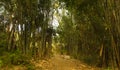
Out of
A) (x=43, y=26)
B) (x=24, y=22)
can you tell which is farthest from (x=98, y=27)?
(x=24, y=22)

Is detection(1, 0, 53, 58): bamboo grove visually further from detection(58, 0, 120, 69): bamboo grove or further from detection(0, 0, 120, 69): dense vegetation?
detection(58, 0, 120, 69): bamboo grove

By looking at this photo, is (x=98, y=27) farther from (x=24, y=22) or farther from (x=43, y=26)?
(x=24, y=22)

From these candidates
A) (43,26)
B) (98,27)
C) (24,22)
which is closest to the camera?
(24,22)

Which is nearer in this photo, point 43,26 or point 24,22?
point 24,22

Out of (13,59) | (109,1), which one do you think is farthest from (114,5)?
(13,59)

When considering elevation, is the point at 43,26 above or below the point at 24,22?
above

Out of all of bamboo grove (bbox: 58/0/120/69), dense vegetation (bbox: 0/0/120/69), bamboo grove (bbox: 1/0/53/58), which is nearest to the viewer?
bamboo grove (bbox: 58/0/120/69)

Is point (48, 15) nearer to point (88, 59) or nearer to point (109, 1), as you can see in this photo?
point (88, 59)

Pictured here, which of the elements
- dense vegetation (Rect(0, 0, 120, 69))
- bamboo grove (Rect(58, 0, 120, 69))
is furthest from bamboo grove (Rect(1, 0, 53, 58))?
bamboo grove (Rect(58, 0, 120, 69))

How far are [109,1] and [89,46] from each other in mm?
17994

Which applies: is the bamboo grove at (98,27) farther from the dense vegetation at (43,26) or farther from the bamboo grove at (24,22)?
the bamboo grove at (24,22)

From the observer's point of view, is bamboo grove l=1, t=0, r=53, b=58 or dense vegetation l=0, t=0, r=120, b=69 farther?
bamboo grove l=1, t=0, r=53, b=58

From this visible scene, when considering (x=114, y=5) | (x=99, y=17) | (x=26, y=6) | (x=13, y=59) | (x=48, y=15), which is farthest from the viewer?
(x=48, y=15)

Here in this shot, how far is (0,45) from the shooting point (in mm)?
15594
